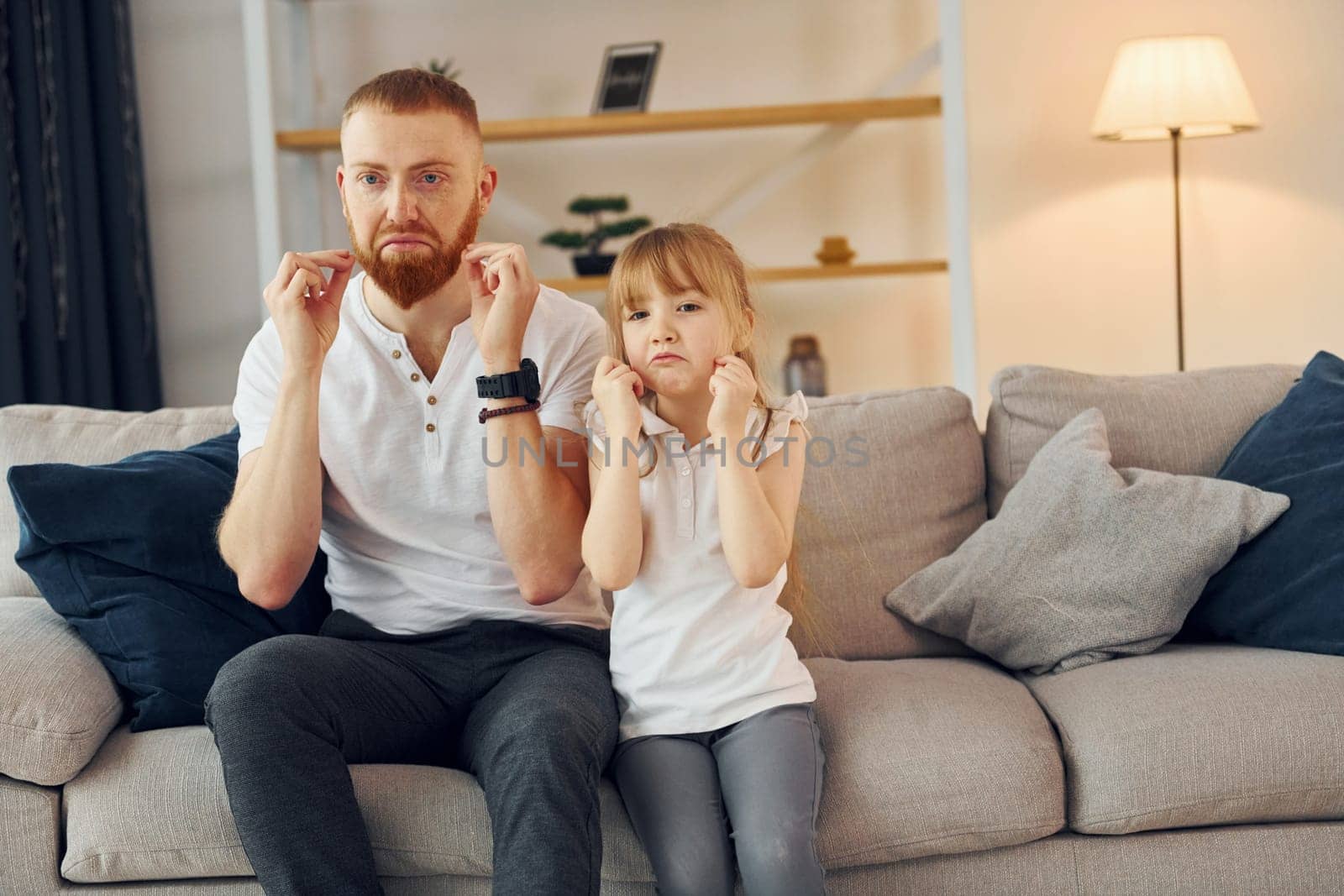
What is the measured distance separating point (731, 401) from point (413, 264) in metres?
0.44

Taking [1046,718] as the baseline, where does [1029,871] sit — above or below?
below

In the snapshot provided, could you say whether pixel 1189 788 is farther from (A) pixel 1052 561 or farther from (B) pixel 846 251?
(B) pixel 846 251

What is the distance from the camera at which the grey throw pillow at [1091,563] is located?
1773 mm

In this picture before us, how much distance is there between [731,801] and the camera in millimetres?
1433

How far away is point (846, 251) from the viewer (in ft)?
11.0

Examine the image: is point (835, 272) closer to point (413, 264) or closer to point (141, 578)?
point (413, 264)

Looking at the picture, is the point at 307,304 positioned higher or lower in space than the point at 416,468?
higher

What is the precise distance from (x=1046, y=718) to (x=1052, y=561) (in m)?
0.25

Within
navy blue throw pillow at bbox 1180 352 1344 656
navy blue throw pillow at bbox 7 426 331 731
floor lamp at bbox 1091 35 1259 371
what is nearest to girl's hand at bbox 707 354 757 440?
navy blue throw pillow at bbox 7 426 331 731

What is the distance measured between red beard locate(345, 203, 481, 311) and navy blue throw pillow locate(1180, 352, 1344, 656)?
1.14 metres

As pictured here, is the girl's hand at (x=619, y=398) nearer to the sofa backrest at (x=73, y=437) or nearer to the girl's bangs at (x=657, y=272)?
the girl's bangs at (x=657, y=272)

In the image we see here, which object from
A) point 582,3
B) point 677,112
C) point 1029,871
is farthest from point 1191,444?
point 582,3

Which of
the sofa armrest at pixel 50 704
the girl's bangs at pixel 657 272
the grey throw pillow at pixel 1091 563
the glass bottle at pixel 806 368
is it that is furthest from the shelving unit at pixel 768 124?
the sofa armrest at pixel 50 704

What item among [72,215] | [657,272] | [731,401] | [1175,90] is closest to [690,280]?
[657,272]
